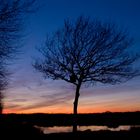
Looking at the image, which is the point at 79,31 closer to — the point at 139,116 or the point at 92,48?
the point at 92,48

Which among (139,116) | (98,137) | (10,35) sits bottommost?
(98,137)

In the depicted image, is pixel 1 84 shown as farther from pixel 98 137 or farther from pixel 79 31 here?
pixel 79 31

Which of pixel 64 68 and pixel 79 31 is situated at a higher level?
pixel 79 31

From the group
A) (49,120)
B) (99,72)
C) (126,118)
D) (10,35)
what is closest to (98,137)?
(10,35)

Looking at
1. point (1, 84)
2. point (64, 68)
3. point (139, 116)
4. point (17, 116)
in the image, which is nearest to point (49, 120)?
point (17, 116)

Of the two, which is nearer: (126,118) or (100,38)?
(100,38)

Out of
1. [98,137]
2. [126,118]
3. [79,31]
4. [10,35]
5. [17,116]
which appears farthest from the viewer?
[17,116]

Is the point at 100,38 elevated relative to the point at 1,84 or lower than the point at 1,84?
elevated

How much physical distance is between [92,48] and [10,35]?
1306 centimetres

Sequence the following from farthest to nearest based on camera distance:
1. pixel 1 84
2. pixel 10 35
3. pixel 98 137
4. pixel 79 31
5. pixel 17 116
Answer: pixel 17 116 → pixel 79 31 → pixel 1 84 → pixel 10 35 → pixel 98 137

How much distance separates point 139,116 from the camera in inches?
1158

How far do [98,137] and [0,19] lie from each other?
7.59 metres

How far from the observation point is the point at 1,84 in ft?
62.2

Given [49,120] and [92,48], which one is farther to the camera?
[49,120]
